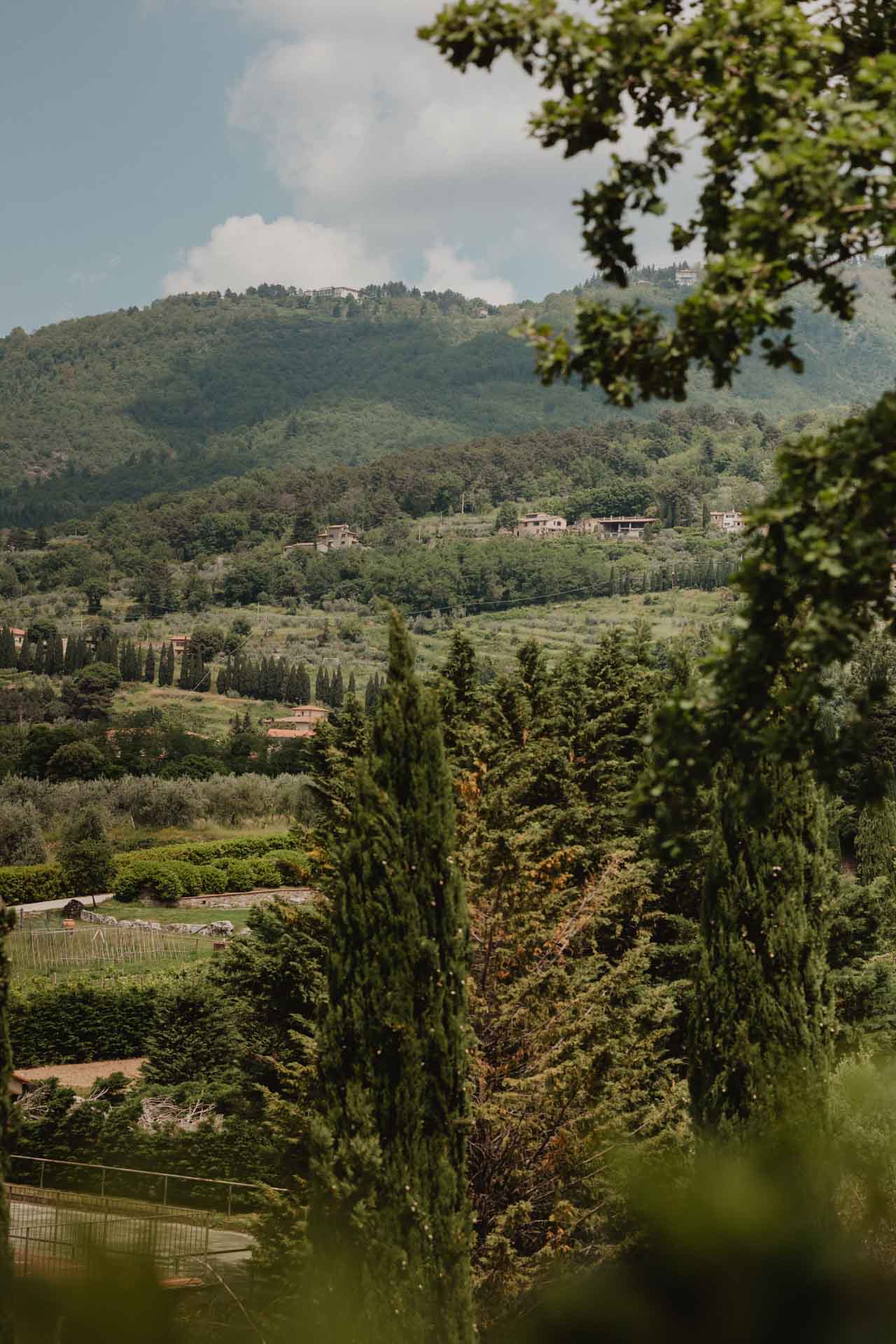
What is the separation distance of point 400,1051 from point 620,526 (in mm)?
149929

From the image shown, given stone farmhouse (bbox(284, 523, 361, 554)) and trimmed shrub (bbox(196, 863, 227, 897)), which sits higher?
stone farmhouse (bbox(284, 523, 361, 554))

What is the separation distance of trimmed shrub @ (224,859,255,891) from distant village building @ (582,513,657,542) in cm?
10809

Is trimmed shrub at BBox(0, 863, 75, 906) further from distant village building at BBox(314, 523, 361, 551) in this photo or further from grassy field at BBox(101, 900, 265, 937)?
distant village building at BBox(314, 523, 361, 551)

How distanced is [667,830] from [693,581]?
125 metres

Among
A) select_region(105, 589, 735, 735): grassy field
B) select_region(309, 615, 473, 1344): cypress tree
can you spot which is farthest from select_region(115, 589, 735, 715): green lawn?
select_region(309, 615, 473, 1344): cypress tree

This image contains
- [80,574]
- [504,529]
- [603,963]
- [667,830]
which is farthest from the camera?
[504,529]

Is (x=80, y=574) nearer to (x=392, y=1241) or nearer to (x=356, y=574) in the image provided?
(x=356, y=574)

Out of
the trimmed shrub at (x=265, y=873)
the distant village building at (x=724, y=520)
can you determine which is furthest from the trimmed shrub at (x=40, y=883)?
the distant village building at (x=724, y=520)

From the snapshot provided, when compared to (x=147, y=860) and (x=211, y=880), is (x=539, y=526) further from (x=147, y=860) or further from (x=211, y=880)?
(x=211, y=880)

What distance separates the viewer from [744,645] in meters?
4.33

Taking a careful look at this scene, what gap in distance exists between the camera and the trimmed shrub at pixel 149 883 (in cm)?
4788

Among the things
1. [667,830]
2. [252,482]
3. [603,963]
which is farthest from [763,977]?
[252,482]

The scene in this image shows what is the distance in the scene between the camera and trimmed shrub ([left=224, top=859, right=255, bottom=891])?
163 ft

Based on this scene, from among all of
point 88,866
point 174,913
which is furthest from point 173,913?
point 88,866
